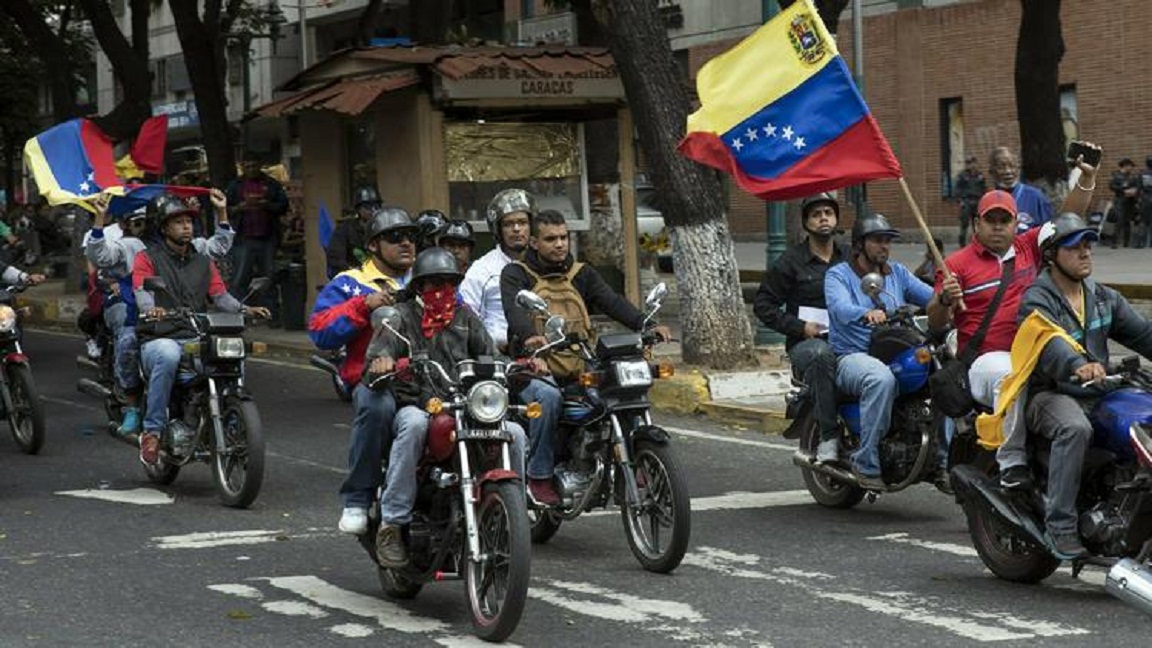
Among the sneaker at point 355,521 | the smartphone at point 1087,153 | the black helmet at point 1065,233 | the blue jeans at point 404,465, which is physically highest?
the smartphone at point 1087,153

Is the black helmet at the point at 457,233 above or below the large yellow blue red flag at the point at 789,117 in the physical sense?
below

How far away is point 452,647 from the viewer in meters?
7.59

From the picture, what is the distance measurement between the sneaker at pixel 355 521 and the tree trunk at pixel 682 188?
8.37 meters

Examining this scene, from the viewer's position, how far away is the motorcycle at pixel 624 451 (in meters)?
8.98

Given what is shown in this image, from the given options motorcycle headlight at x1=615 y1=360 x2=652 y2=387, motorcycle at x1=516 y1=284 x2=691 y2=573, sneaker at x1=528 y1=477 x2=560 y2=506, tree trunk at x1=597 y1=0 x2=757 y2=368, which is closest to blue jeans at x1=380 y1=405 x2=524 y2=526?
motorcycle at x1=516 y1=284 x2=691 y2=573

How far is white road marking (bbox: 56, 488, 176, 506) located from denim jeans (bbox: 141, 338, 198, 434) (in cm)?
37

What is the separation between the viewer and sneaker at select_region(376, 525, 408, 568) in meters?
8.17

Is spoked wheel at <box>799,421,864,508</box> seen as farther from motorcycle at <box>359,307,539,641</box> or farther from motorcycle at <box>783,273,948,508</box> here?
motorcycle at <box>359,307,539,641</box>

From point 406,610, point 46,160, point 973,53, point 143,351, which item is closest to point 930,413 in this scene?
point 406,610

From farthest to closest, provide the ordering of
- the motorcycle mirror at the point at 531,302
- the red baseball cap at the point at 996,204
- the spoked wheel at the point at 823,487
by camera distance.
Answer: the spoked wheel at the point at 823,487 < the red baseball cap at the point at 996,204 < the motorcycle mirror at the point at 531,302

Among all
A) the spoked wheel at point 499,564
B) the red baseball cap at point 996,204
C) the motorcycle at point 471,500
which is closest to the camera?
the spoked wheel at point 499,564

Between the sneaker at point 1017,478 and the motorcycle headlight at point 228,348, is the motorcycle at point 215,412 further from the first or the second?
the sneaker at point 1017,478

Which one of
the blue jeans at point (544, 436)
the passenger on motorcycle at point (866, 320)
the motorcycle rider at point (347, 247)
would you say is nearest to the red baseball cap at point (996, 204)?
the passenger on motorcycle at point (866, 320)

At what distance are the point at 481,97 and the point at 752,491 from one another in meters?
9.37
